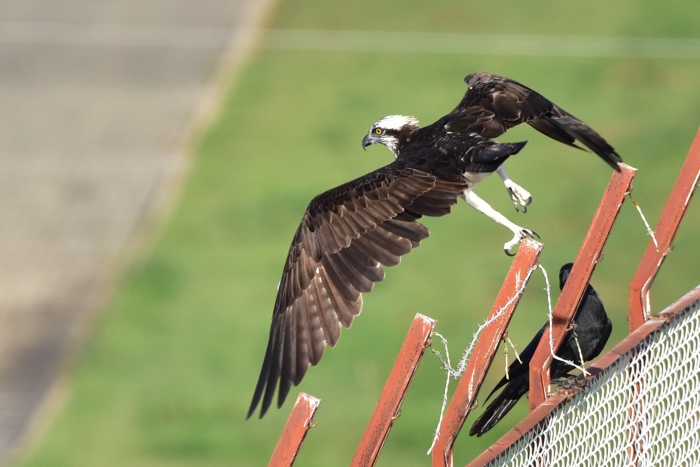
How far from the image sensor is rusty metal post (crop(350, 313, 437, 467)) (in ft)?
8.98

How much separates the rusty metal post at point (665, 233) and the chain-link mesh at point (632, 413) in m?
0.13

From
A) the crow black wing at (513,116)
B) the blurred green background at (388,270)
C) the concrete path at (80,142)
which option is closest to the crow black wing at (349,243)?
the crow black wing at (513,116)

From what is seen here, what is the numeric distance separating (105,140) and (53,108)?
1569 mm

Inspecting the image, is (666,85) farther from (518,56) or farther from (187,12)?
(187,12)

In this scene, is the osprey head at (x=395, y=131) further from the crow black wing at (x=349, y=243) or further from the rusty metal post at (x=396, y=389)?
the rusty metal post at (x=396, y=389)

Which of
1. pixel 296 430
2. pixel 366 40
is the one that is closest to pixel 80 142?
pixel 366 40

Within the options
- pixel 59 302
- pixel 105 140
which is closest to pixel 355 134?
pixel 105 140

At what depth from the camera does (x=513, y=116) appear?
5.15 m

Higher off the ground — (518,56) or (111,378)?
(518,56)

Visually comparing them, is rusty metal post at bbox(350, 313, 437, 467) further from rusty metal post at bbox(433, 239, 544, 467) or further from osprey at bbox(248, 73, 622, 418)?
osprey at bbox(248, 73, 622, 418)

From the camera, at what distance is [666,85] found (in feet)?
53.6

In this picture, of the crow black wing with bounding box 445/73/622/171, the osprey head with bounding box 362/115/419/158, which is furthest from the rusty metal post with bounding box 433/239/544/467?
the osprey head with bounding box 362/115/419/158

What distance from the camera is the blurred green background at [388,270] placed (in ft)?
32.8

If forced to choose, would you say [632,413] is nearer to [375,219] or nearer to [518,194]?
[375,219]
